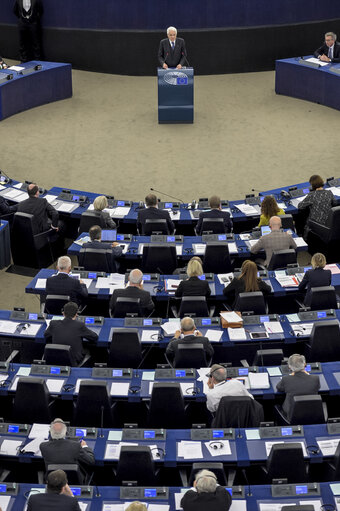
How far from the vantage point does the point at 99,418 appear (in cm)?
977

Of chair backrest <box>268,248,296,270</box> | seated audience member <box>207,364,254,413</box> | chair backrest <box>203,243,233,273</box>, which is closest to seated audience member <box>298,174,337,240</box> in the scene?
chair backrest <box>268,248,296,270</box>

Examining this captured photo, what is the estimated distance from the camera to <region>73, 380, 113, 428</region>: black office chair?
959 centimetres

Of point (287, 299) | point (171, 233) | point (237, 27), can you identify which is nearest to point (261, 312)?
point (287, 299)

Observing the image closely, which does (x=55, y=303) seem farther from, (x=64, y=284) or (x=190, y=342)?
(x=190, y=342)

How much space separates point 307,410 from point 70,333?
3038mm

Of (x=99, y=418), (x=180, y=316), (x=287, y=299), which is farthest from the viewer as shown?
(x=287, y=299)

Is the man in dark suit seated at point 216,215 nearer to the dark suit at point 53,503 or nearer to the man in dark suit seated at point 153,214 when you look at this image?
the man in dark suit seated at point 153,214

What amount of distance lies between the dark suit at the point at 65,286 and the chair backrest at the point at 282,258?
2696mm

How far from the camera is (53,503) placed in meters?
7.88

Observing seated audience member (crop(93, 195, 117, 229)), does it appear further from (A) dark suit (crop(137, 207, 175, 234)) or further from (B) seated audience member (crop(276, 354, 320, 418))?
(B) seated audience member (crop(276, 354, 320, 418))

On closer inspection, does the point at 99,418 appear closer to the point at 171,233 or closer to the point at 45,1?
the point at 171,233

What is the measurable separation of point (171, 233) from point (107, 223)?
996mm

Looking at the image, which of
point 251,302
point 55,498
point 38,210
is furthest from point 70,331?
point 38,210

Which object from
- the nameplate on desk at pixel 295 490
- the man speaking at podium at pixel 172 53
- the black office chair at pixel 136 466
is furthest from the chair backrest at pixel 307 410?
the man speaking at podium at pixel 172 53
